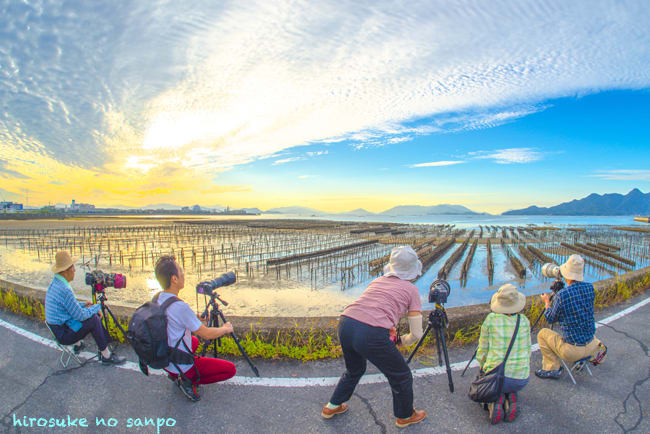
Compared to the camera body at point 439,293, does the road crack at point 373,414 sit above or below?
below

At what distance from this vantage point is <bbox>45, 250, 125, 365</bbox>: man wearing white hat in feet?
11.7

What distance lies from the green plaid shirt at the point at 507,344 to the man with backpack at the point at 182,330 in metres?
2.45

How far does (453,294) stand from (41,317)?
11.3m

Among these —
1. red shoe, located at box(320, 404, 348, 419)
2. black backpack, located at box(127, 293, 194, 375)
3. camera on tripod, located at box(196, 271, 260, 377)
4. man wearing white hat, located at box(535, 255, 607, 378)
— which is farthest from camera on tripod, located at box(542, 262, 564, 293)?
black backpack, located at box(127, 293, 194, 375)

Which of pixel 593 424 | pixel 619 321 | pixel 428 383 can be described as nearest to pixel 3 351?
pixel 428 383

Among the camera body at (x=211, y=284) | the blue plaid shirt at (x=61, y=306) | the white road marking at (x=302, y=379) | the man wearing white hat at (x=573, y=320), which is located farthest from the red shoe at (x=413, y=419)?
the blue plaid shirt at (x=61, y=306)

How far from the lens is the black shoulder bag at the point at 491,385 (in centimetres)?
270

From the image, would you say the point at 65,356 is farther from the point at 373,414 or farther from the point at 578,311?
the point at 578,311

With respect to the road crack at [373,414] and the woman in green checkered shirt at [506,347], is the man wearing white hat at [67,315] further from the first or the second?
the woman in green checkered shirt at [506,347]

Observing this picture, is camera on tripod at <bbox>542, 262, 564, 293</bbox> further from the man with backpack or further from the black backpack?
the black backpack

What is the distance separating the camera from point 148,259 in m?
18.6

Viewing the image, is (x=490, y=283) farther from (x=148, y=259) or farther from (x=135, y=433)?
(x=148, y=259)

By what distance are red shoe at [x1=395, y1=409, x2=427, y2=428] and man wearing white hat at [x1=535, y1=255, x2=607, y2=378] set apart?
1694 mm

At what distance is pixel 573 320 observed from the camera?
337 centimetres
